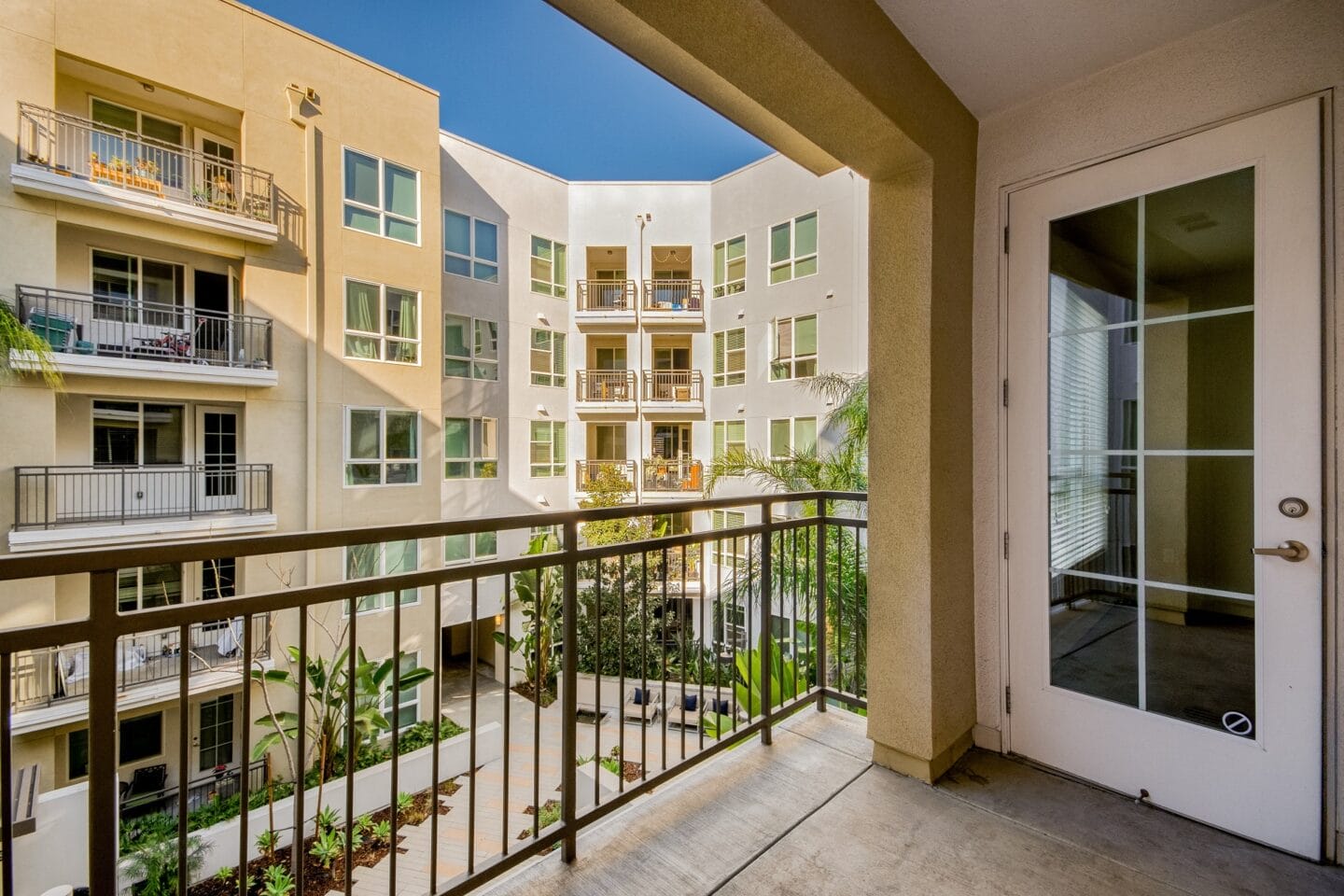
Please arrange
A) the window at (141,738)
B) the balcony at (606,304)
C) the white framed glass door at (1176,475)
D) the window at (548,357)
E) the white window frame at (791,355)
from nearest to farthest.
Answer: the white framed glass door at (1176,475), the window at (141,738), the white window frame at (791,355), the window at (548,357), the balcony at (606,304)

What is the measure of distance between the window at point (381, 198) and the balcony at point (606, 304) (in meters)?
3.45

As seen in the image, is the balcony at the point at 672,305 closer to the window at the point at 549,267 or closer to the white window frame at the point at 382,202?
the window at the point at 549,267

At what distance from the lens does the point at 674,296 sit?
11.5 m

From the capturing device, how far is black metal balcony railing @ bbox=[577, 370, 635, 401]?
11359 millimetres

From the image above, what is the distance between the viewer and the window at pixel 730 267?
35.0 ft

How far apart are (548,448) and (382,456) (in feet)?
11.1

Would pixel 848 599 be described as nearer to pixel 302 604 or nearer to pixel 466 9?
pixel 302 604

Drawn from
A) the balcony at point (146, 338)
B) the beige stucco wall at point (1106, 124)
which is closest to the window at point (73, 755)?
the balcony at point (146, 338)

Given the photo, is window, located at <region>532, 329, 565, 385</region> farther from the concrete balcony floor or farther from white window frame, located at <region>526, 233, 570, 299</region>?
the concrete balcony floor

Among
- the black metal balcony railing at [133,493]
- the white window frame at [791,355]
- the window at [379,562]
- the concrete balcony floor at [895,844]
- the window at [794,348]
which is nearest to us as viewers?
the concrete balcony floor at [895,844]

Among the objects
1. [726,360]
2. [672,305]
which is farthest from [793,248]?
[672,305]

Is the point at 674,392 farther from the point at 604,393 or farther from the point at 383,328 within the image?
the point at 383,328

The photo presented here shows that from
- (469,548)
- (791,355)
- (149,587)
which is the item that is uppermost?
(791,355)

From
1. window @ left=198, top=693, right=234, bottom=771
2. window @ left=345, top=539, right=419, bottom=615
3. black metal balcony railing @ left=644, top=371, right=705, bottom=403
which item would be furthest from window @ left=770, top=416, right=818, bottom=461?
window @ left=198, top=693, right=234, bottom=771
